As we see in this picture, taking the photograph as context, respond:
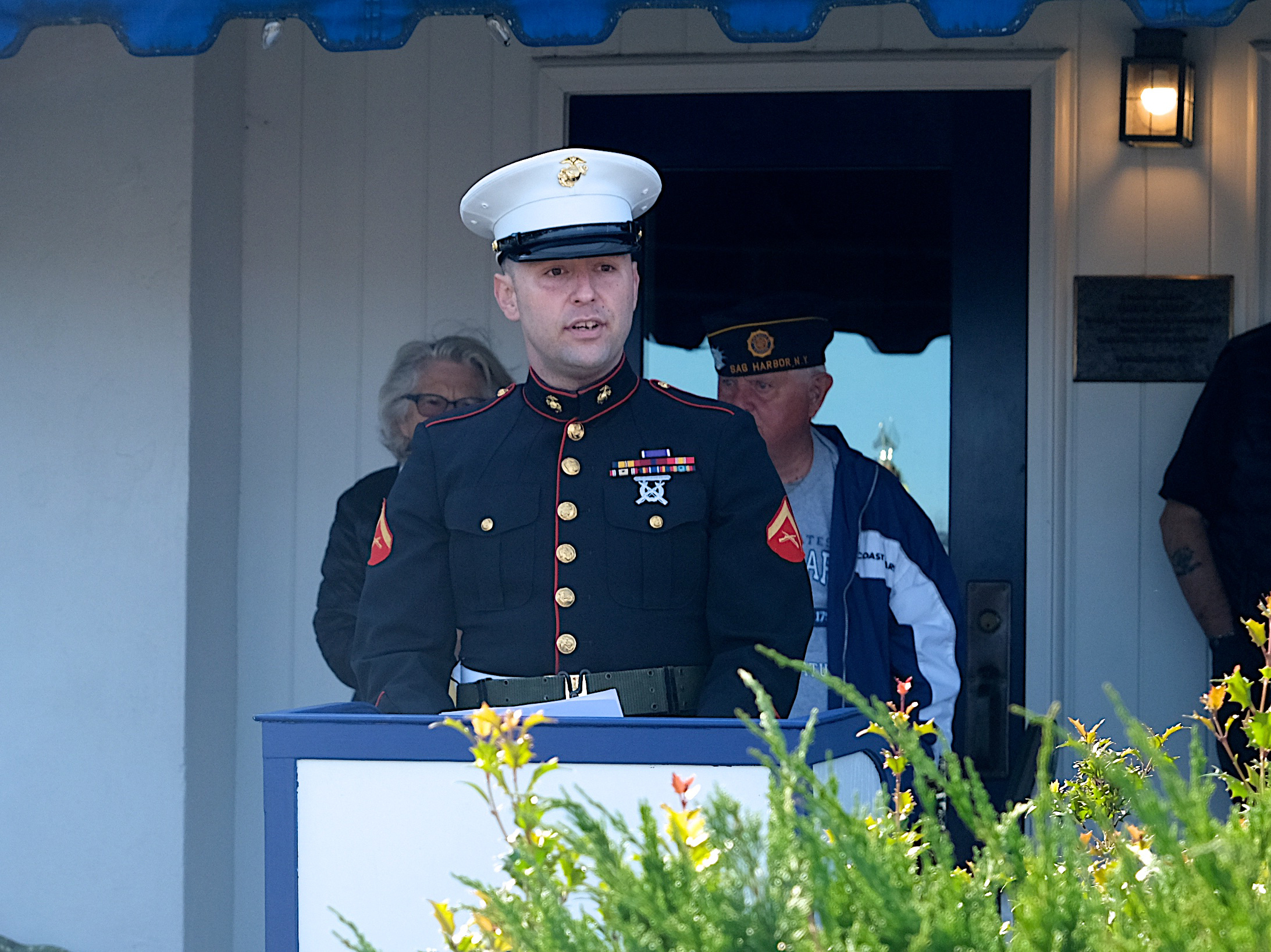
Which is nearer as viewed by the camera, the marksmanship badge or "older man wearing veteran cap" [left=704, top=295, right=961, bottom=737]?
the marksmanship badge

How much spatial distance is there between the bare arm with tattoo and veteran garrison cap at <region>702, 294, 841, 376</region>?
963mm

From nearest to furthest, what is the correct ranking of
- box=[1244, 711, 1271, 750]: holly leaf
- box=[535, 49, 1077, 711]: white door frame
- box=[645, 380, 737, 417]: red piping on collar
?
box=[1244, 711, 1271, 750]: holly leaf < box=[645, 380, 737, 417]: red piping on collar < box=[535, 49, 1077, 711]: white door frame

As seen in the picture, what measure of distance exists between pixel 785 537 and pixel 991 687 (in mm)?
1936

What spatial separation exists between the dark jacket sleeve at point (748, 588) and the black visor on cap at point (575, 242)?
33 cm

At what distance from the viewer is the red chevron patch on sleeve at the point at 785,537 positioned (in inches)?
89.5

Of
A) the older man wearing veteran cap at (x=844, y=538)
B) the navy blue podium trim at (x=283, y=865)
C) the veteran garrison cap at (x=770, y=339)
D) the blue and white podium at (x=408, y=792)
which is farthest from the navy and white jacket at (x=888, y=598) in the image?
the navy blue podium trim at (x=283, y=865)

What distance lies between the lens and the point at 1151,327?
155 inches

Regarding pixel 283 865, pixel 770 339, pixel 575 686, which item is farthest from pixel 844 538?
pixel 283 865

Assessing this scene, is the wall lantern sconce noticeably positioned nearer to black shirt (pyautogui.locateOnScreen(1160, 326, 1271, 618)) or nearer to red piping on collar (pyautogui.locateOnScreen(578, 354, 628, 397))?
black shirt (pyautogui.locateOnScreen(1160, 326, 1271, 618))

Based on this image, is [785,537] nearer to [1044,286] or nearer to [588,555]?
[588,555]

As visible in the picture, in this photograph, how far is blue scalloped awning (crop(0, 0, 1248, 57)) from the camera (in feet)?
8.91

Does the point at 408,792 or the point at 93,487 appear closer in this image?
the point at 408,792

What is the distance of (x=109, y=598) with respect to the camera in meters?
3.92

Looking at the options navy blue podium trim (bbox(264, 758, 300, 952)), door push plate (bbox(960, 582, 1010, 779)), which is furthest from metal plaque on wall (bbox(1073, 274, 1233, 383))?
navy blue podium trim (bbox(264, 758, 300, 952))
